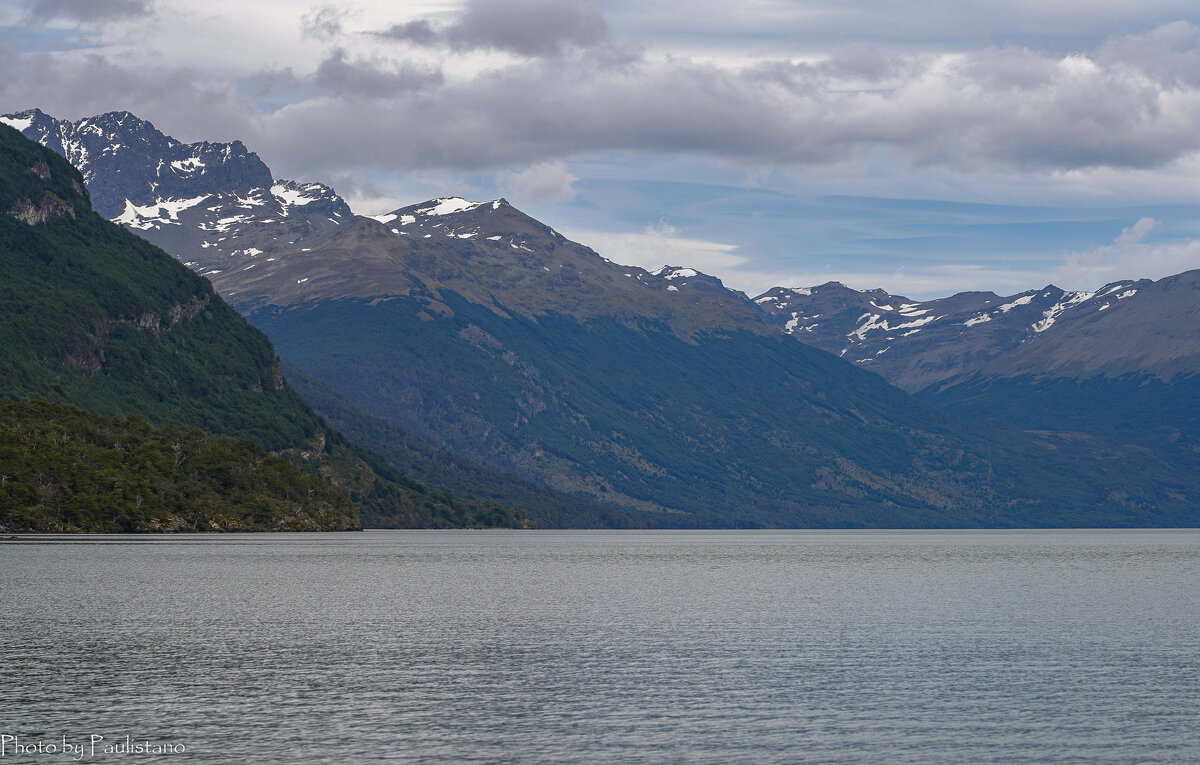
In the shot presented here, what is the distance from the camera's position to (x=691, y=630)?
349ft

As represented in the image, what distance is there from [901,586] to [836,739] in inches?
4460

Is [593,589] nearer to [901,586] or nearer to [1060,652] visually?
[901,586]

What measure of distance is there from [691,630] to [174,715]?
168 ft

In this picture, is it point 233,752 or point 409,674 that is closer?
point 233,752

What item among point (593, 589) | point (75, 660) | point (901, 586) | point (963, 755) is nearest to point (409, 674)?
point (75, 660)

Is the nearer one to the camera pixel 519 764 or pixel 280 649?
pixel 519 764

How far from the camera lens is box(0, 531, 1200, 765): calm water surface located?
58375 mm

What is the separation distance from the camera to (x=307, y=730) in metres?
61.2

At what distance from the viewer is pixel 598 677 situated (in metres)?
78.5

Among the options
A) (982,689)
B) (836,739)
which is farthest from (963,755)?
(982,689)

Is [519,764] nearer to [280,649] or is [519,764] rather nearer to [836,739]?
[836,739]

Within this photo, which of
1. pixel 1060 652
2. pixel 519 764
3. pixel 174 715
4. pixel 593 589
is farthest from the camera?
pixel 593 589

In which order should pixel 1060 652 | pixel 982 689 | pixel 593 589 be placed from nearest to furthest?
pixel 982 689
pixel 1060 652
pixel 593 589

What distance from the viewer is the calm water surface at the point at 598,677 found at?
58375 mm
